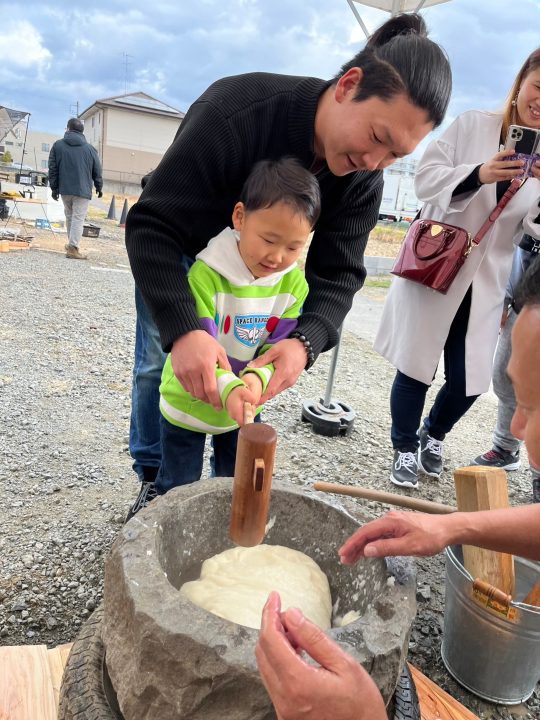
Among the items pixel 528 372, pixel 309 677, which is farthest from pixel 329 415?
pixel 309 677

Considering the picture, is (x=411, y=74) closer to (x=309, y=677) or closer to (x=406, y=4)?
(x=309, y=677)

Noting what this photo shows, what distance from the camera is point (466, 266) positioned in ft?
9.41

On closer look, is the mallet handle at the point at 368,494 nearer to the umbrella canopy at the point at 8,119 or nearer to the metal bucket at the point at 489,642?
the metal bucket at the point at 489,642

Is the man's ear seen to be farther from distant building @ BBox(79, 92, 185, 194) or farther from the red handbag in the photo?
distant building @ BBox(79, 92, 185, 194)

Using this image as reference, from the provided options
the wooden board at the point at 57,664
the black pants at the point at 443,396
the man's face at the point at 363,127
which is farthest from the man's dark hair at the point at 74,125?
the wooden board at the point at 57,664

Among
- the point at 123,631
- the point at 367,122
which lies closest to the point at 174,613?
the point at 123,631

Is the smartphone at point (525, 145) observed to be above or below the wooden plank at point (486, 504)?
above

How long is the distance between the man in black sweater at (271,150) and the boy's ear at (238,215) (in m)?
0.09

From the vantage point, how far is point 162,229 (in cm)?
181

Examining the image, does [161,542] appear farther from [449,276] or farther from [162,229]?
[449,276]

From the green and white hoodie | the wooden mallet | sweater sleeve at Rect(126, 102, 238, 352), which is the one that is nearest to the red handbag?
the green and white hoodie

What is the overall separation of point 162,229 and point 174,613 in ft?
3.91

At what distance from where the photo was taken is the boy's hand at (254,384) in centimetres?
172

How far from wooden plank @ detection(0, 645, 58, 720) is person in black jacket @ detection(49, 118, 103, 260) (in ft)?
27.7
